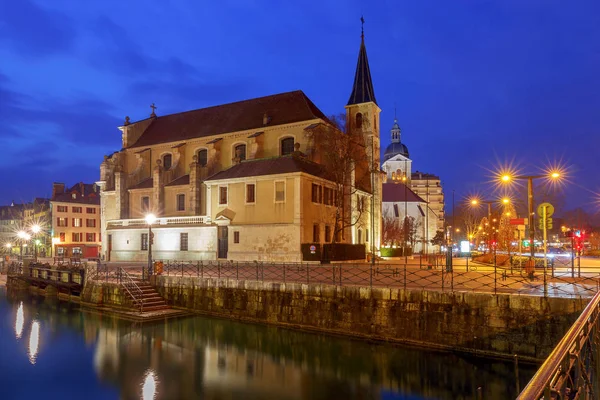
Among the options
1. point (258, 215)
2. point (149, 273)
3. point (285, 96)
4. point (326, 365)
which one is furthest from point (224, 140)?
point (326, 365)

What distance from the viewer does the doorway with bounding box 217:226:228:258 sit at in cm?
3631

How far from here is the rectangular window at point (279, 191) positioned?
33.9m

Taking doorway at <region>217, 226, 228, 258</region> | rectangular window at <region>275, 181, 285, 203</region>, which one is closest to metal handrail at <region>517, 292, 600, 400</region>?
rectangular window at <region>275, 181, 285, 203</region>

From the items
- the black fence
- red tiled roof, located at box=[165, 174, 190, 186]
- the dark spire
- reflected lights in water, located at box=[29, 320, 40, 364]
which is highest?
the dark spire

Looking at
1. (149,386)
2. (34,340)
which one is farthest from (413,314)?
(34,340)

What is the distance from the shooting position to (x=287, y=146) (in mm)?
42094

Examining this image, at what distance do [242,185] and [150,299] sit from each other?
13.7 meters

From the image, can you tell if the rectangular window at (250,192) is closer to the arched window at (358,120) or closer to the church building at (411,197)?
the arched window at (358,120)

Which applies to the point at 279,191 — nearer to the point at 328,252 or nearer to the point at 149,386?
the point at 328,252

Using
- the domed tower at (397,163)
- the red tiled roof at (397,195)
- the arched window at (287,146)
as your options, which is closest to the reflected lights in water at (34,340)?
the arched window at (287,146)

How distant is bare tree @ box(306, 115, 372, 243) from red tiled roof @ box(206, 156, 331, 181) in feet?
4.31

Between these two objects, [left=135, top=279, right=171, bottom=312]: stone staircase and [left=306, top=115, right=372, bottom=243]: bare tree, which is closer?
[left=135, top=279, right=171, bottom=312]: stone staircase

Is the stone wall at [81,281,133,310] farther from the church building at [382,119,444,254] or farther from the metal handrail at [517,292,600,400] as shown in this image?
the church building at [382,119,444,254]

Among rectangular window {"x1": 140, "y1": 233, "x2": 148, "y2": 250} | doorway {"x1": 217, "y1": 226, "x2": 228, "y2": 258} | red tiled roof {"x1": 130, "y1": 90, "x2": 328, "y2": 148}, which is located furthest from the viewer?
red tiled roof {"x1": 130, "y1": 90, "x2": 328, "y2": 148}
